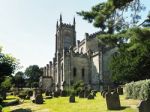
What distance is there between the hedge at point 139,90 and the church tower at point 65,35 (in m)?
50.3

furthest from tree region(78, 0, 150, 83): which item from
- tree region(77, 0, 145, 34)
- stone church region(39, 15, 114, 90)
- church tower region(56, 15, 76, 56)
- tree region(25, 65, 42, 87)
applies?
tree region(25, 65, 42, 87)

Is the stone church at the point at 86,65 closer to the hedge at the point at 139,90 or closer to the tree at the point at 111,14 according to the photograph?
the hedge at the point at 139,90

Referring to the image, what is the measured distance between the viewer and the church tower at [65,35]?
80.1m

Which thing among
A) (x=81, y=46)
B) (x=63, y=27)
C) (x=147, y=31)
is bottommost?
(x=147, y=31)

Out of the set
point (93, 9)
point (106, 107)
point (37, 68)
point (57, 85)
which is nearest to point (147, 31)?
point (93, 9)

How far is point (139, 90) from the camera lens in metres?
27.6

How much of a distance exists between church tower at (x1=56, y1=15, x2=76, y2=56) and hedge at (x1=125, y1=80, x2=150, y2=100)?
50.3m

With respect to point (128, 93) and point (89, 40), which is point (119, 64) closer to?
point (128, 93)

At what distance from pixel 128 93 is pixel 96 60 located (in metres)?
29.3

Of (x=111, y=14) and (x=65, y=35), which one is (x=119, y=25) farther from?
(x=65, y=35)

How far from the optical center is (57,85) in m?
63.0

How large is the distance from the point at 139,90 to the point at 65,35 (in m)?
54.8

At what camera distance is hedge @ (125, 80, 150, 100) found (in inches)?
1004

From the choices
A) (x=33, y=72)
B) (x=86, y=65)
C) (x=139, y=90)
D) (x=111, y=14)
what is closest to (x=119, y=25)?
(x=111, y=14)
